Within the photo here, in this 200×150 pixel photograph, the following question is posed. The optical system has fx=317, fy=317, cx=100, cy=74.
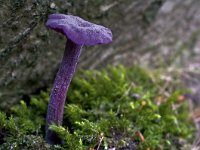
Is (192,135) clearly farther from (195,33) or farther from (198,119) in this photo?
(195,33)

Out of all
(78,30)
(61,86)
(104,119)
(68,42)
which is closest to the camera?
(78,30)

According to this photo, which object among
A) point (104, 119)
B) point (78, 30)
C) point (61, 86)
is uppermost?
point (78, 30)

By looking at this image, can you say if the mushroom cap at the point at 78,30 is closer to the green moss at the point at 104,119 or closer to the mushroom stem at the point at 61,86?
the mushroom stem at the point at 61,86

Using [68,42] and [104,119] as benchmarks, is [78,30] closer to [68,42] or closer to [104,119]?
[68,42]

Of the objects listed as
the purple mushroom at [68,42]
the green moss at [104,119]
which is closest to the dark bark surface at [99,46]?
the green moss at [104,119]

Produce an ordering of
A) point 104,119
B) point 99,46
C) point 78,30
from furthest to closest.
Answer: point 99,46
point 104,119
point 78,30

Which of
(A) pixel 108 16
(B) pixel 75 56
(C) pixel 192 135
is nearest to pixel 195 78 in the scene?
(C) pixel 192 135

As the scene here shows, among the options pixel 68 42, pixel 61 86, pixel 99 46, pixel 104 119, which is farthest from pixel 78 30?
pixel 99 46
